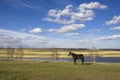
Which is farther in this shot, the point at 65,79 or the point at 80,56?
the point at 80,56

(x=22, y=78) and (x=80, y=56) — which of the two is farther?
(x=80, y=56)

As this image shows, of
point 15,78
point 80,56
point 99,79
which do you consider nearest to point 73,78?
point 99,79

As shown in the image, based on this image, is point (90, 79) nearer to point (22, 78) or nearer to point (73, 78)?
point (73, 78)

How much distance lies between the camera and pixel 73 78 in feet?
77.7

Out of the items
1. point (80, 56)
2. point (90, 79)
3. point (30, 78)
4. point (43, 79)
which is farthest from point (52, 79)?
point (80, 56)

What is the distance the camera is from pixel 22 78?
23500 mm

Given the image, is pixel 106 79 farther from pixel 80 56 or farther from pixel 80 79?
pixel 80 56

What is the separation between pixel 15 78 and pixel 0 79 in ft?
5.01

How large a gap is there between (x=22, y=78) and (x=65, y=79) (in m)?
4.37

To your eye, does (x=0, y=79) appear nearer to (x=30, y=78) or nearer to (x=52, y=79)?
(x=30, y=78)

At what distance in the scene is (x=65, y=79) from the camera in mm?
22906

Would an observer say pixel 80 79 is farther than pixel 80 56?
No

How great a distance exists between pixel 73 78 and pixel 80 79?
33.5 inches

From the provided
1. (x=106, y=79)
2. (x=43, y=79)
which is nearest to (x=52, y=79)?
(x=43, y=79)
